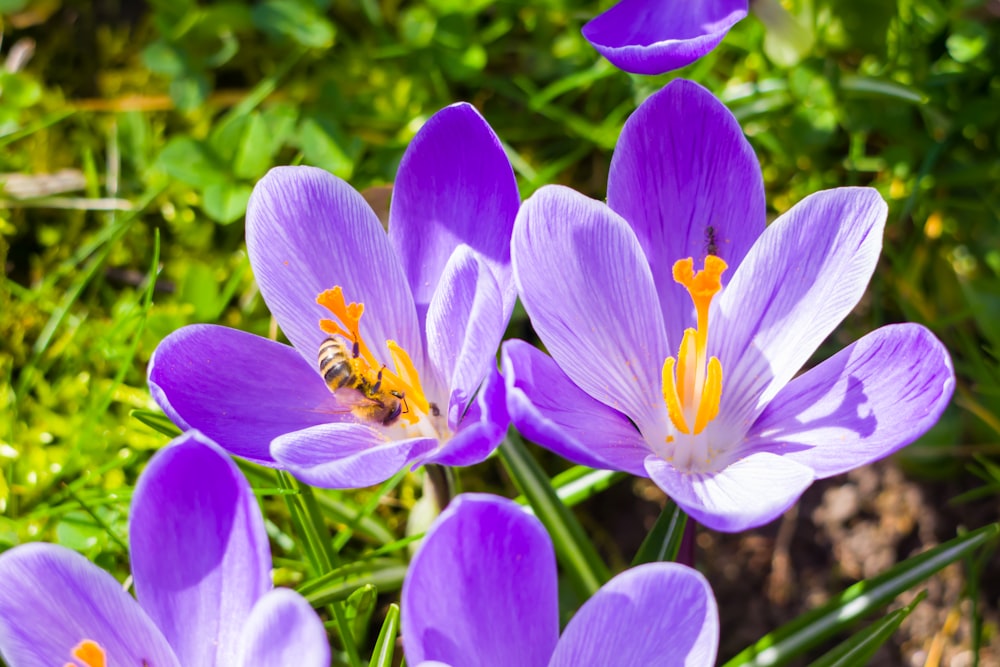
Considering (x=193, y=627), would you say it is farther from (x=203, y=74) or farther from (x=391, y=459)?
(x=203, y=74)

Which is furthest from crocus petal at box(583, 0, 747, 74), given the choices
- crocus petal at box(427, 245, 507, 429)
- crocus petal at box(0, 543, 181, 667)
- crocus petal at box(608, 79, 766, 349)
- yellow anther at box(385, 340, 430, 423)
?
crocus petal at box(0, 543, 181, 667)

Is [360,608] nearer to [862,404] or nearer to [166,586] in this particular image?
[166,586]

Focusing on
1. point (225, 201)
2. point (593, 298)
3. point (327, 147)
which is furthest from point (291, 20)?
point (593, 298)

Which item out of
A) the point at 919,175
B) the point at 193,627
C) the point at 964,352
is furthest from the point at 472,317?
the point at 964,352

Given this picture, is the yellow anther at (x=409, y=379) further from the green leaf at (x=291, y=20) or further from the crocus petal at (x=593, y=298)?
the green leaf at (x=291, y=20)

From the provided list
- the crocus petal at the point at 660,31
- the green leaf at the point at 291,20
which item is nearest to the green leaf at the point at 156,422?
the crocus petal at the point at 660,31

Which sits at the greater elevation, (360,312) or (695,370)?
(360,312)
